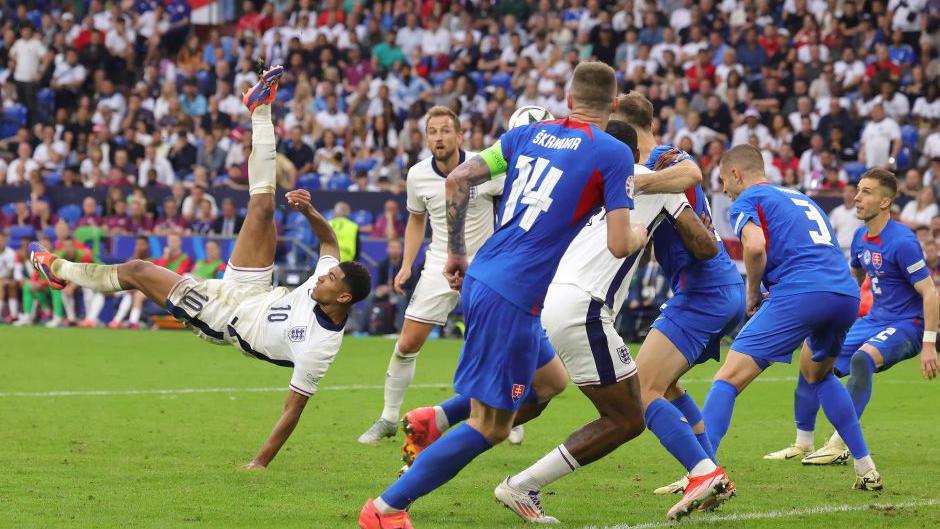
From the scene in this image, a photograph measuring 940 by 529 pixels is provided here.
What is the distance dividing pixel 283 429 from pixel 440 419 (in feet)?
3.78

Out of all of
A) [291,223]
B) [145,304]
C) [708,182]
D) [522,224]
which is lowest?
[145,304]

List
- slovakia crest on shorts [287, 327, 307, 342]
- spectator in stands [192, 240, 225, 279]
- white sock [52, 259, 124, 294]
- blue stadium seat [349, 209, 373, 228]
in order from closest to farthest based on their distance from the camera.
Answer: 1. slovakia crest on shorts [287, 327, 307, 342]
2. white sock [52, 259, 124, 294]
3. spectator in stands [192, 240, 225, 279]
4. blue stadium seat [349, 209, 373, 228]

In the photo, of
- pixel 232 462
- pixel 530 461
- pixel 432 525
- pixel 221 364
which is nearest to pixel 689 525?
pixel 432 525

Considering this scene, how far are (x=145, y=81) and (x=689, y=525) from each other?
26.3 metres

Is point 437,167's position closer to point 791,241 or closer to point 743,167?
point 743,167

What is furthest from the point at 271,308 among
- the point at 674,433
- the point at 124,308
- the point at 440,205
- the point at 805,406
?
the point at 124,308

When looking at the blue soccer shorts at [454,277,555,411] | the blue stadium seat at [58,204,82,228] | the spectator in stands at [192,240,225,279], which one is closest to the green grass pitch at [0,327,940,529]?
the blue soccer shorts at [454,277,555,411]

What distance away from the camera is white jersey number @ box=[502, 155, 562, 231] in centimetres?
667

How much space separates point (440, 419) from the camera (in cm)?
861

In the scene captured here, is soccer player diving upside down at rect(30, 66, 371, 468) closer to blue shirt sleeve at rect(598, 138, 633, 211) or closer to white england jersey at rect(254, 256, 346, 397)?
white england jersey at rect(254, 256, 346, 397)

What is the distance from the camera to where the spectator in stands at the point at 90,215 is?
84.2 feet

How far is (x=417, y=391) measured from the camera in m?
14.6

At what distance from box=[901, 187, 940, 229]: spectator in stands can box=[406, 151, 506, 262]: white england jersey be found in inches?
435

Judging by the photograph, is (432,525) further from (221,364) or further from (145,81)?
(145,81)
